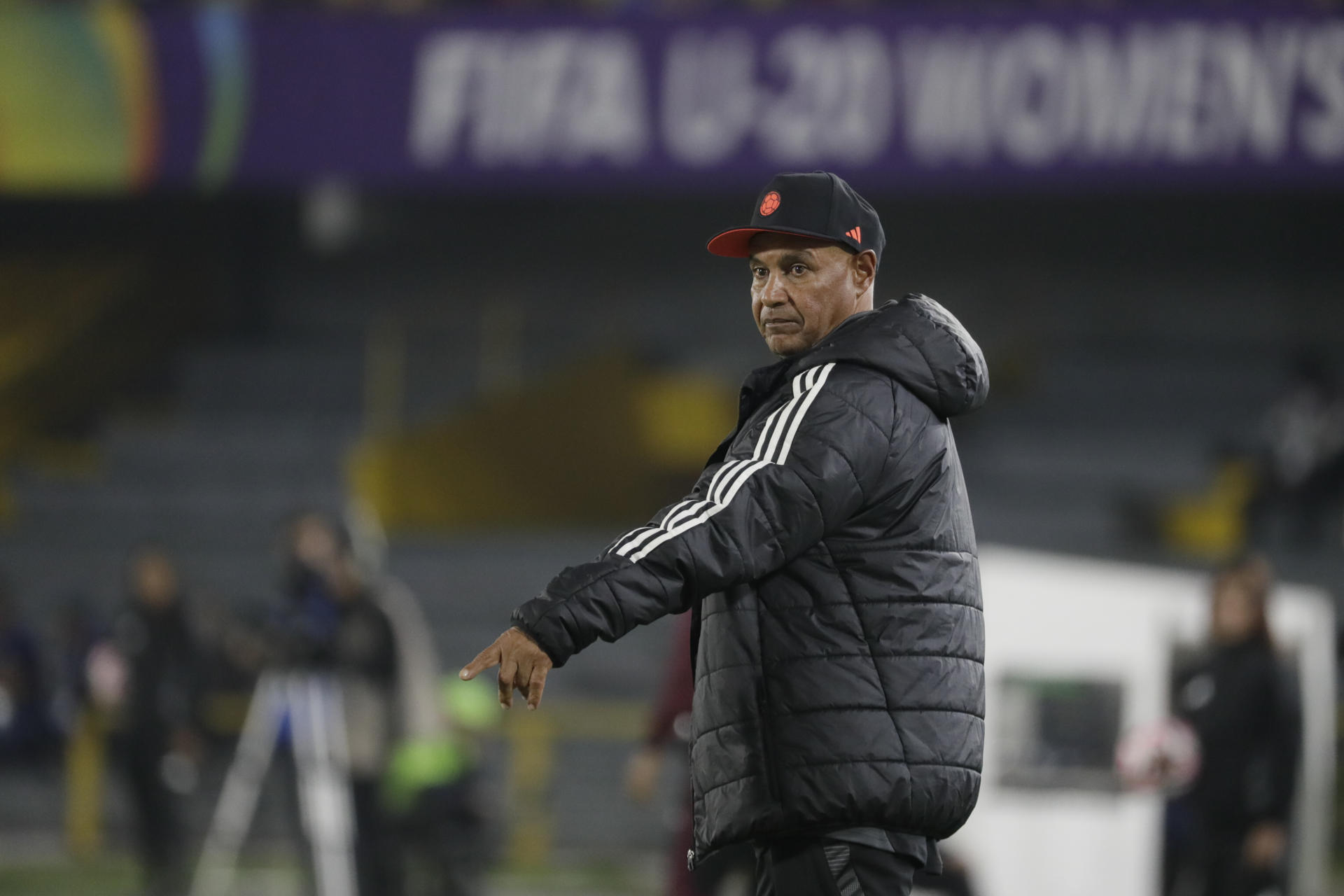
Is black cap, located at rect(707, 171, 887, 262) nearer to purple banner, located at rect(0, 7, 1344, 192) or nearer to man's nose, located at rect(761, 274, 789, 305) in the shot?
man's nose, located at rect(761, 274, 789, 305)

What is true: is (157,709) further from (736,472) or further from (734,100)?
(736,472)

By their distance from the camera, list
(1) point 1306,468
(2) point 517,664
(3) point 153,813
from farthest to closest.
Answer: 1. (1) point 1306,468
2. (3) point 153,813
3. (2) point 517,664

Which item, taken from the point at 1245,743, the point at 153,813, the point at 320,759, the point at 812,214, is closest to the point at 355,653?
the point at 320,759

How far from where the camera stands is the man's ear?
3922mm

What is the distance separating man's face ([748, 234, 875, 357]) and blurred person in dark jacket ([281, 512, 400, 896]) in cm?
571

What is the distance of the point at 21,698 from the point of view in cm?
1366

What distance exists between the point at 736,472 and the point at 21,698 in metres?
11.0

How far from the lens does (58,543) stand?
16234 millimetres

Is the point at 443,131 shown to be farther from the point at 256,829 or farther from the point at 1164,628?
the point at 1164,628

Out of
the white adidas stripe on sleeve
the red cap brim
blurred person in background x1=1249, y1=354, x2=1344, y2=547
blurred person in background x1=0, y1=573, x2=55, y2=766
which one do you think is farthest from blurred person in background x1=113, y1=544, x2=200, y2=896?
the white adidas stripe on sleeve

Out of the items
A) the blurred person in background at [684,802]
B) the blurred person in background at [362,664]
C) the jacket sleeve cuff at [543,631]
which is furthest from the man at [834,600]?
the blurred person in background at [362,664]

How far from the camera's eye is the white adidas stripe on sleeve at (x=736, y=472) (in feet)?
11.5

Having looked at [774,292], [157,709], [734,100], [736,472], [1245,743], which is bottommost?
[157,709]

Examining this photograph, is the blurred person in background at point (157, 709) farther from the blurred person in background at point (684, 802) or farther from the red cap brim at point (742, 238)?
the red cap brim at point (742, 238)
